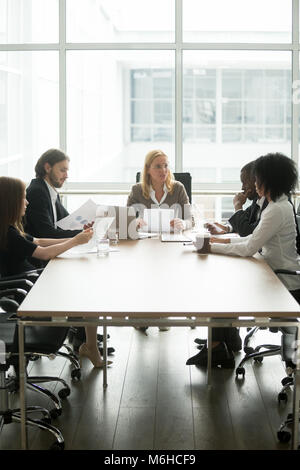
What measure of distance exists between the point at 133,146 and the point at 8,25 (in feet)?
5.64

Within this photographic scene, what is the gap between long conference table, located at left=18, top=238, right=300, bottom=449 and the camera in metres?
2.91

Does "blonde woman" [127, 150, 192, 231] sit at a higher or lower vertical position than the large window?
lower

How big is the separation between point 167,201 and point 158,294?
217cm

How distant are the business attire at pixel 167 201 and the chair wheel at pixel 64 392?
1.73m

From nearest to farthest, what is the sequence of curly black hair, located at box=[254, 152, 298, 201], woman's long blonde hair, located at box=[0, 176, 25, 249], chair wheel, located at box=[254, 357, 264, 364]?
woman's long blonde hair, located at box=[0, 176, 25, 249], curly black hair, located at box=[254, 152, 298, 201], chair wheel, located at box=[254, 357, 264, 364]

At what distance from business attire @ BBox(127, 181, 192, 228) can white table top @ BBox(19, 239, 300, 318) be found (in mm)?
980

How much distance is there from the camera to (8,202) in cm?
376

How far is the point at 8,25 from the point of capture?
7.33m

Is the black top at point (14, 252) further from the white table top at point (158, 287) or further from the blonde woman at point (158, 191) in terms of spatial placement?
the blonde woman at point (158, 191)

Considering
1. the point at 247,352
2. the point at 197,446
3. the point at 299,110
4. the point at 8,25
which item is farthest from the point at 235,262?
the point at 8,25

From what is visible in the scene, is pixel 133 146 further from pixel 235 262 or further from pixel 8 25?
pixel 235 262

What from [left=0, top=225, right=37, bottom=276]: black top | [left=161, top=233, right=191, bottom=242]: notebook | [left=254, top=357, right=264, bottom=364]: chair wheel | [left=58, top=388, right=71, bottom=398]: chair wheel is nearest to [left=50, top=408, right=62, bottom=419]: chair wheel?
[left=58, top=388, right=71, bottom=398]: chair wheel

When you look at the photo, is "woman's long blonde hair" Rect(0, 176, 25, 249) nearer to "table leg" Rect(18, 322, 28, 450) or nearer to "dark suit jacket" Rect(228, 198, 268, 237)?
"table leg" Rect(18, 322, 28, 450)

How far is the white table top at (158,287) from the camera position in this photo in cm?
292
